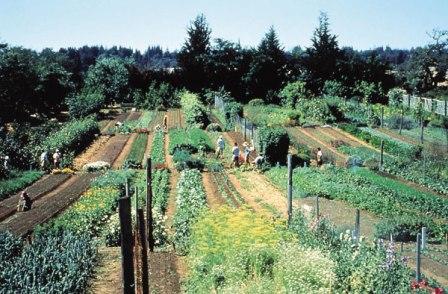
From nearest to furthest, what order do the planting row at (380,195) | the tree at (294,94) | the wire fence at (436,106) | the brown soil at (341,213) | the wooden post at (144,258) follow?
the wooden post at (144,258) → the planting row at (380,195) → the brown soil at (341,213) → the wire fence at (436,106) → the tree at (294,94)

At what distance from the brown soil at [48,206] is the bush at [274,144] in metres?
9.64

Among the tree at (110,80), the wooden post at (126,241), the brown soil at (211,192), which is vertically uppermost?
the tree at (110,80)

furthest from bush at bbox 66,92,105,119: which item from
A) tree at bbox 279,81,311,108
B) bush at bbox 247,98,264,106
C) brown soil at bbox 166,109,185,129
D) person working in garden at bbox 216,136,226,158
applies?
person working in garden at bbox 216,136,226,158

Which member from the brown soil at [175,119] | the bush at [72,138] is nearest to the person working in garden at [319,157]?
the bush at [72,138]

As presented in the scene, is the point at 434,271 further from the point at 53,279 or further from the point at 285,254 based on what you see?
the point at 53,279

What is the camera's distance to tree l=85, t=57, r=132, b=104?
198ft

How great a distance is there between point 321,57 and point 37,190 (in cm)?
4491

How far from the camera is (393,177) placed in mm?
27781

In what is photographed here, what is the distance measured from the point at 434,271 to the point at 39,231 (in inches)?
443

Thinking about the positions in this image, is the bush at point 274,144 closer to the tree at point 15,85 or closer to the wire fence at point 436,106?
the wire fence at point 436,106

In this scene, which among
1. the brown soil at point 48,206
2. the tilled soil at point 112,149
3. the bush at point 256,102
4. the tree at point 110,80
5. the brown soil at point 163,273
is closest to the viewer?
the brown soil at point 163,273

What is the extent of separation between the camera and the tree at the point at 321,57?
62344 millimetres

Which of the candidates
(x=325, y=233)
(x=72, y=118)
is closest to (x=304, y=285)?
(x=325, y=233)

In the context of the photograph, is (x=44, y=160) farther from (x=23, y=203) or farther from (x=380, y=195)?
(x=380, y=195)
